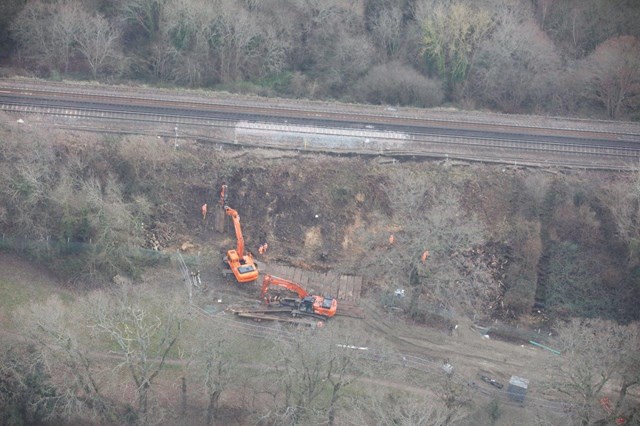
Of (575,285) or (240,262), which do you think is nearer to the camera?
(240,262)

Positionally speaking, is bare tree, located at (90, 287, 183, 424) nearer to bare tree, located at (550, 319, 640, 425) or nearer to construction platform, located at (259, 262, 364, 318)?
construction platform, located at (259, 262, 364, 318)

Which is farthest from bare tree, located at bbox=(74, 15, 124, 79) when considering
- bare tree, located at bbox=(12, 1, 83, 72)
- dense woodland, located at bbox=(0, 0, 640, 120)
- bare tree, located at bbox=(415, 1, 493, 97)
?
bare tree, located at bbox=(415, 1, 493, 97)

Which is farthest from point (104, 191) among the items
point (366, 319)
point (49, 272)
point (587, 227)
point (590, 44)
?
point (590, 44)

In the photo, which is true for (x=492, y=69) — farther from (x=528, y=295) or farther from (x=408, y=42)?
(x=528, y=295)

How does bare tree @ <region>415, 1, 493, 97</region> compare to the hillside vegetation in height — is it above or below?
above

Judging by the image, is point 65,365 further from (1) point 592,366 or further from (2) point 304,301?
(1) point 592,366

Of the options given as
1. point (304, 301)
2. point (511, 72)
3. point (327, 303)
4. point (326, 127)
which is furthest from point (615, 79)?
point (304, 301)

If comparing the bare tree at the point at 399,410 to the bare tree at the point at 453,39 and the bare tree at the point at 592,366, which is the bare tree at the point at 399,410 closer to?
the bare tree at the point at 592,366
